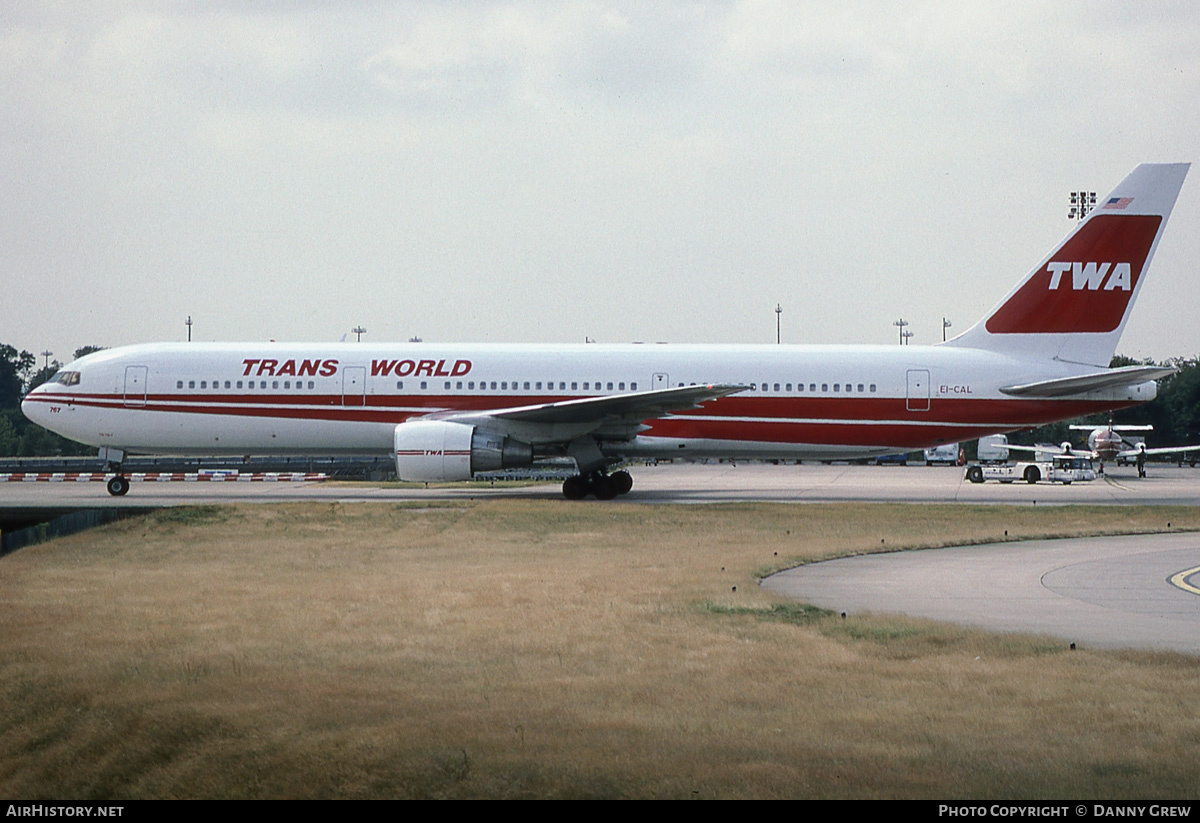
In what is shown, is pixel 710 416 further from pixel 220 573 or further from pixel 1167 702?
pixel 1167 702

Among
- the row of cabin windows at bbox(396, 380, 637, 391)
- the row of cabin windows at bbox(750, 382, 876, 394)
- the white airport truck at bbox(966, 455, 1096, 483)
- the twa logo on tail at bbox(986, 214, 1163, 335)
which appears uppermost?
the twa logo on tail at bbox(986, 214, 1163, 335)

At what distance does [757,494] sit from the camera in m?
32.9

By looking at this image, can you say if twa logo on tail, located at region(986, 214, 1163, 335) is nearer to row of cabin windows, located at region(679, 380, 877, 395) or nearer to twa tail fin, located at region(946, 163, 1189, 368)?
twa tail fin, located at region(946, 163, 1189, 368)

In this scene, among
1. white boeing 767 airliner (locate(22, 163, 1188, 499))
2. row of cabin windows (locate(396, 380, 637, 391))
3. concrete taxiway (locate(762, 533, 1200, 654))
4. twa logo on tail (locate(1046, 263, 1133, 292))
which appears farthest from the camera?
twa logo on tail (locate(1046, 263, 1133, 292))

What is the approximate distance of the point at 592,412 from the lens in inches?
1077

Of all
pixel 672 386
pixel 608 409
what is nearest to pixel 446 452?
pixel 608 409

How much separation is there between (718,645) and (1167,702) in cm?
339

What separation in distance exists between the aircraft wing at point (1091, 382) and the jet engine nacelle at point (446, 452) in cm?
1310

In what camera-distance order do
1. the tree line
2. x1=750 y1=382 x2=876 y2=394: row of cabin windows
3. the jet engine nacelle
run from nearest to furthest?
the jet engine nacelle → x1=750 y1=382 x2=876 y2=394: row of cabin windows → the tree line

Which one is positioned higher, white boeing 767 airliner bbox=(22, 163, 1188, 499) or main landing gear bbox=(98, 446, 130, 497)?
white boeing 767 airliner bbox=(22, 163, 1188, 499)

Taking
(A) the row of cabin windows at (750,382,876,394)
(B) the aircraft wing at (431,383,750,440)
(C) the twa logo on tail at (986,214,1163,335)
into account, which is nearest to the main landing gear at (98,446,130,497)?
(B) the aircraft wing at (431,383,750,440)

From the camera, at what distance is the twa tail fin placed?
2953 cm

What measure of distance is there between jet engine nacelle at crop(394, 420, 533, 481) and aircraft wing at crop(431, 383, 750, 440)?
0.84m
